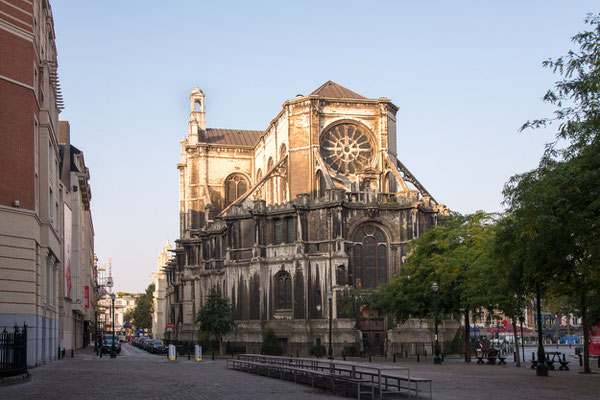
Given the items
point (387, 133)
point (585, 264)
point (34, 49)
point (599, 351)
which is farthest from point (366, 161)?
point (585, 264)

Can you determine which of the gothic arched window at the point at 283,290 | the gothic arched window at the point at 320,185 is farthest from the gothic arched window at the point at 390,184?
the gothic arched window at the point at 283,290

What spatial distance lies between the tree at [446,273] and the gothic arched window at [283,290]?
1034 cm

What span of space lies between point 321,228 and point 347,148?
9.13 m

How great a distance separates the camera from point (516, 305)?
122 ft

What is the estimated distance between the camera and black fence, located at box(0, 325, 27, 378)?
2252 cm

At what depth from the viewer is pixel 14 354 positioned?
2319cm

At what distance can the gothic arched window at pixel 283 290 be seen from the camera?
58969mm

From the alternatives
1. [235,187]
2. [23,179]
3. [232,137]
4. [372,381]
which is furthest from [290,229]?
[372,381]

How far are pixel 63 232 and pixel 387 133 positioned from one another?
94.8 feet

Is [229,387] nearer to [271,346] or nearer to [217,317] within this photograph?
[271,346]

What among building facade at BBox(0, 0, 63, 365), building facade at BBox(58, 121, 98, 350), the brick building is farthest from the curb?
building facade at BBox(58, 121, 98, 350)

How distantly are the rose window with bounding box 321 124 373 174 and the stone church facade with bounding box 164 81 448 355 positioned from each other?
0.09 metres

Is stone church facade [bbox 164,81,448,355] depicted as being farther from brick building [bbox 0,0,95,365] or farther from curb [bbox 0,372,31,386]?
curb [bbox 0,372,31,386]

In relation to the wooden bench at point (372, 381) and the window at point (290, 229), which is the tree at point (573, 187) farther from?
the window at point (290, 229)
